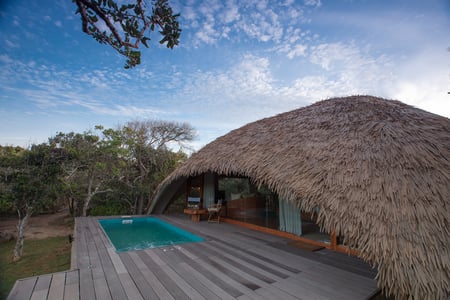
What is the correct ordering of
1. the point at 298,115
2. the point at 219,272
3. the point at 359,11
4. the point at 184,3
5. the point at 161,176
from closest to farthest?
1. the point at 184,3
2. the point at 219,272
3. the point at 359,11
4. the point at 298,115
5. the point at 161,176

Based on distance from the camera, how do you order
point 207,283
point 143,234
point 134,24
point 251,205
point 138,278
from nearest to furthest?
1. point 134,24
2. point 207,283
3. point 138,278
4. point 251,205
5. point 143,234

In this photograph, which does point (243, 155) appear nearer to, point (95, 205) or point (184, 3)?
point (184, 3)

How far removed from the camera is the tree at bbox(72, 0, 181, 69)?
1.55 metres

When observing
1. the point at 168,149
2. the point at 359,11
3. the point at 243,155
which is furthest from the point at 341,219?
the point at 168,149

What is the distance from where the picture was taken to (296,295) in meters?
2.33

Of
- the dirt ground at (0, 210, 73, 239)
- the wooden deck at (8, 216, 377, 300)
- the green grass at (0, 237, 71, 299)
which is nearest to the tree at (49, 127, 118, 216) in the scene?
the dirt ground at (0, 210, 73, 239)

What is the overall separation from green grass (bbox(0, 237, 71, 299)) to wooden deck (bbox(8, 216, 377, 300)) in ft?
4.41

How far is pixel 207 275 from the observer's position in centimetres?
281

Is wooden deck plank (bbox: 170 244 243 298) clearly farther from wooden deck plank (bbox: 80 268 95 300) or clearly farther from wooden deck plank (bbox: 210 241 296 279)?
wooden deck plank (bbox: 80 268 95 300)

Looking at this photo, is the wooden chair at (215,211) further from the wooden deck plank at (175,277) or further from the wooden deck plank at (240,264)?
the wooden deck plank at (175,277)

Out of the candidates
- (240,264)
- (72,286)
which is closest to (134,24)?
(72,286)

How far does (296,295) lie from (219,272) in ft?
3.52

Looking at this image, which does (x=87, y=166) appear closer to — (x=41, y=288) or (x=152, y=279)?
(x=41, y=288)

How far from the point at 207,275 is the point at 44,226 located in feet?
31.3
